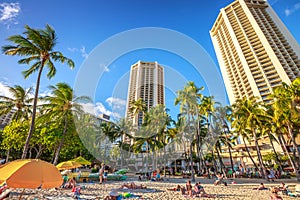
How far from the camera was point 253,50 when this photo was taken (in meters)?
70.9

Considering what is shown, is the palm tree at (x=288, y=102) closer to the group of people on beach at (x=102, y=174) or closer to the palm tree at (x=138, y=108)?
the palm tree at (x=138, y=108)

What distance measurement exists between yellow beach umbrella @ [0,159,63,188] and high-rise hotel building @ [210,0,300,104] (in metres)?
68.5

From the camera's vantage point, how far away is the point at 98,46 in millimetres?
9664

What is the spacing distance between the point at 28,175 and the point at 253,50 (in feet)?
277

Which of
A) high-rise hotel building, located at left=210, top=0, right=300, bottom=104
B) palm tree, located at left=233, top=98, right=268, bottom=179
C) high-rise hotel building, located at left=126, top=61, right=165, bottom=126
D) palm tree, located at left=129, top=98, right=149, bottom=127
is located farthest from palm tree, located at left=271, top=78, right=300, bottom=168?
high-rise hotel building, located at left=210, top=0, right=300, bottom=104

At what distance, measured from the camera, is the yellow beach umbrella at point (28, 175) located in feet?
11.0

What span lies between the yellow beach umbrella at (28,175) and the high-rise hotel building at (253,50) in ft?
225

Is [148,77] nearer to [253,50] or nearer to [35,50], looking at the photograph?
[35,50]

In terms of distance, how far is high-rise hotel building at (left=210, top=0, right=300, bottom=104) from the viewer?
62375mm

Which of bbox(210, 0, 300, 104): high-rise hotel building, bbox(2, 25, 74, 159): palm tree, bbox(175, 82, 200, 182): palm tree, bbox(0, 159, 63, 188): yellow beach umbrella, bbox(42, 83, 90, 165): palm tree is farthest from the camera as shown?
bbox(210, 0, 300, 104): high-rise hotel building

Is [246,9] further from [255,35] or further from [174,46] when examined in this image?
[174,46]

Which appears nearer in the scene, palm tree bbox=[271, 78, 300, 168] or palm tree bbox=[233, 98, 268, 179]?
palm tree bbox=[271, 78, 300, 168]

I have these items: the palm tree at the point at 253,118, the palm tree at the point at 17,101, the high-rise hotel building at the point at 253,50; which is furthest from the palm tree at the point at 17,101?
the high-rise hotel building at the point at 253,50

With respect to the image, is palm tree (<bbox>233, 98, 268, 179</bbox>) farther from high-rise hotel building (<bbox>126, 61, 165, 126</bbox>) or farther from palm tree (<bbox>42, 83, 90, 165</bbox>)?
palm tree (<bbox>42, 83, 90, 165</bbox>)
